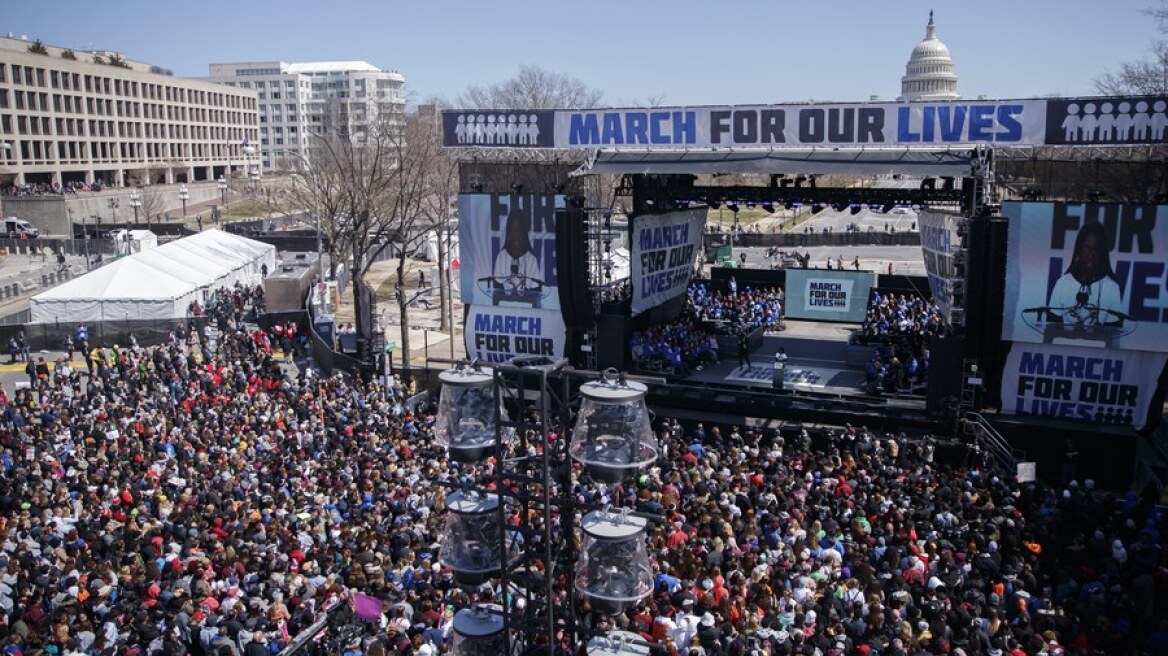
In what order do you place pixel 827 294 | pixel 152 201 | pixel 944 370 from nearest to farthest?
pixel 944 370
pixel 827 294
pixel 152 201

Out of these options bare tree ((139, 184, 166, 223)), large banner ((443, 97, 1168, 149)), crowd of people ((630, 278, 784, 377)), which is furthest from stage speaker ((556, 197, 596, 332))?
bare tree ((139, 184, 166, 223))

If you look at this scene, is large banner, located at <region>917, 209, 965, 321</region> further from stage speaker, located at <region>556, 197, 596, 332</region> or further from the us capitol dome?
the us capitol dome

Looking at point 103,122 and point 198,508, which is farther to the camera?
point 103,122

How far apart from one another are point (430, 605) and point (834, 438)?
35.0ft

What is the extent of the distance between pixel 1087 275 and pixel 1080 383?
2.36 meters

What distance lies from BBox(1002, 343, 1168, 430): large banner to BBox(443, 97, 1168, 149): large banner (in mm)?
4405

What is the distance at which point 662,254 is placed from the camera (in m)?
26.7

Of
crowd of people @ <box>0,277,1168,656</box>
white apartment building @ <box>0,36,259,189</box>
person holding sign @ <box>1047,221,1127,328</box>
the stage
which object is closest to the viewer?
crowd of people @ <box>0,277,1168,656</box>

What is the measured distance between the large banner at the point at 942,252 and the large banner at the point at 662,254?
6893 mm

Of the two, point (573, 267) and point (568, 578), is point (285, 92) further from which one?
point (568, 578)

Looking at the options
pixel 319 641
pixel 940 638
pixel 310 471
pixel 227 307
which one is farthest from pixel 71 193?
pixel 940 638

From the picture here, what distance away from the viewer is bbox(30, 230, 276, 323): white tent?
31.1 metres

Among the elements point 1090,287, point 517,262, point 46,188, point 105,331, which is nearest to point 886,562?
point 1090,287

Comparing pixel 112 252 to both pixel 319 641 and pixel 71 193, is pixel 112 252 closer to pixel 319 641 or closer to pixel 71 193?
pixel 71 193
